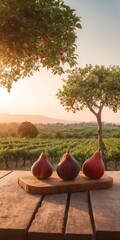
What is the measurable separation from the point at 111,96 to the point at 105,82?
1.64m

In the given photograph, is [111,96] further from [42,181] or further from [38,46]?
[42,181]

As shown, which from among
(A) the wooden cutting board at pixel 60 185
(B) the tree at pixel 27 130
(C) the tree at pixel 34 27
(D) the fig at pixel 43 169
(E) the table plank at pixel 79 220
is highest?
(C) the tree at pixel 34 27

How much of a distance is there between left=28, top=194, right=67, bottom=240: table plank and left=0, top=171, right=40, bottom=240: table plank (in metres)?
0.06

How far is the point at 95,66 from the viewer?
32.5 metres

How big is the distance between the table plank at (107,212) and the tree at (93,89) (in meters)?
27.4

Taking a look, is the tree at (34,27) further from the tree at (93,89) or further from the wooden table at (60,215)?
the tree at (93,89)

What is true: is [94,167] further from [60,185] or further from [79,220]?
[79,220]

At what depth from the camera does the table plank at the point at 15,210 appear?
208cm

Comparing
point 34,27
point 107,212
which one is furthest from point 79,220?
point 34,27

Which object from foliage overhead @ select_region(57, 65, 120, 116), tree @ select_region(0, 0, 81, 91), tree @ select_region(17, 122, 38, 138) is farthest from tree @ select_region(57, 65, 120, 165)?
tree @ select_region(17, 122, 38, 138)

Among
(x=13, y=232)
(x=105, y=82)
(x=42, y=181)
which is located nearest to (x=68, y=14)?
(x=42, y=181)

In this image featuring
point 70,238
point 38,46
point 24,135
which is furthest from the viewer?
point 24,135

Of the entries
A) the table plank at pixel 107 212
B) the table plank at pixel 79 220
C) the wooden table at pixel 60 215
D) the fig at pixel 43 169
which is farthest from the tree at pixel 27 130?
the table plank at pixel 79 220

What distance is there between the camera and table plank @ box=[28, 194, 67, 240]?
2.03 metres
